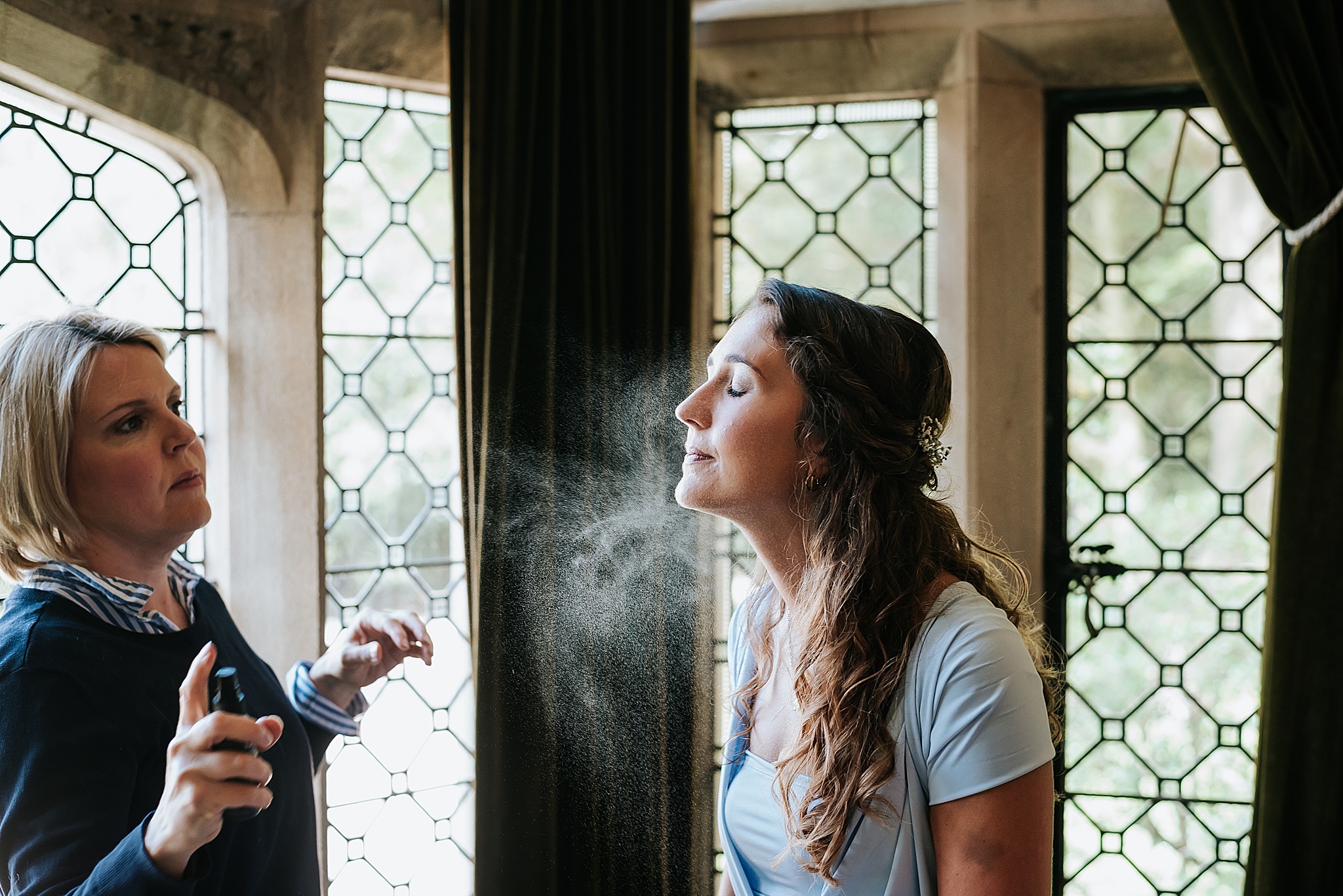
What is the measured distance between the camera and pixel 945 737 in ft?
3.72

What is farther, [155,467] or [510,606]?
[510,606]

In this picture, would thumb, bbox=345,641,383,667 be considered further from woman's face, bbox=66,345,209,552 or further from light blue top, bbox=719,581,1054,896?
light blue top, bbox=719,581,1054,896

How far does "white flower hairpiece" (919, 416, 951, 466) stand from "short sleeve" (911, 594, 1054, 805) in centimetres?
28

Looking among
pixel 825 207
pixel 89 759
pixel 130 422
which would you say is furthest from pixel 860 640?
pixel 825 207

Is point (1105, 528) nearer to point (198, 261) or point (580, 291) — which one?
point (580, 291)

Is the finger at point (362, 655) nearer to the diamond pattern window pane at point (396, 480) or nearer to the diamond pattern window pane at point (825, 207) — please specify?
the diamond pattern window pane at point (396, 480)

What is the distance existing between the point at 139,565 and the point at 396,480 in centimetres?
94

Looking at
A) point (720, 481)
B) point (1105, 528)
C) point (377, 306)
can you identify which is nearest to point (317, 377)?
point (377, 306)

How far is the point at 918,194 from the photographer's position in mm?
2373

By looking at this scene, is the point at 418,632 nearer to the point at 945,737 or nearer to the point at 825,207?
the point at 945,737

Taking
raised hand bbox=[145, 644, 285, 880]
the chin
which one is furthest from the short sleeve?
raised hand bbox=[145, 644, 285, 880]

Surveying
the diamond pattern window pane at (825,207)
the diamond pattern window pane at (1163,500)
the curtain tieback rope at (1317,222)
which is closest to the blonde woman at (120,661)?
the diamond pattern window pane at (825,207)

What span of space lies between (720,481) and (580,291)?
898 mm

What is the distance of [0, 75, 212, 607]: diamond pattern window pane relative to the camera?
1.87 metres
